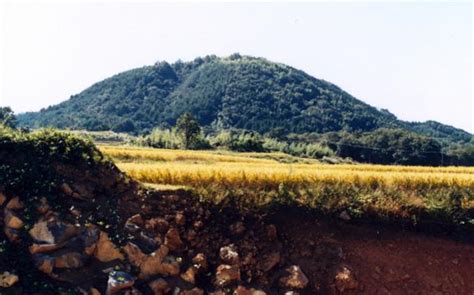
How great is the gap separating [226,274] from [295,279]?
1.84 m

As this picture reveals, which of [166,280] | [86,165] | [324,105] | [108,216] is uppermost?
[324,105]

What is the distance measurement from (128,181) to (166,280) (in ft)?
11.0

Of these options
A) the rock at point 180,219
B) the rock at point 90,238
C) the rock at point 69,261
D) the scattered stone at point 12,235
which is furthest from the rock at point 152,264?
the scattered stone at point 12,235

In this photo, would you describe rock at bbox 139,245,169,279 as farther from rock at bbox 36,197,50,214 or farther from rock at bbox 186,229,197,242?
rock at bbox 36,197,50,214

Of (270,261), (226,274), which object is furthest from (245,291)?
(270,261)

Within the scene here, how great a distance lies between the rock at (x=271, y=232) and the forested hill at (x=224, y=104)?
106732mm

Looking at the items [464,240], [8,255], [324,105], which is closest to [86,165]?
[8,255]

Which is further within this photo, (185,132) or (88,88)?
(88,88)

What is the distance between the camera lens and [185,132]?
69938 mm

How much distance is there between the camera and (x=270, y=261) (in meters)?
14.2

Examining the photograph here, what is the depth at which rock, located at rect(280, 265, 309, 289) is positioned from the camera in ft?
45.2

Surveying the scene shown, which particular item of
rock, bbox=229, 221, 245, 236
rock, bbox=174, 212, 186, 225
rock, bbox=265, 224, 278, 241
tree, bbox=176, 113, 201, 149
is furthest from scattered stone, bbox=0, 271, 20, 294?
tree, bbox=176, 113, 201, 149

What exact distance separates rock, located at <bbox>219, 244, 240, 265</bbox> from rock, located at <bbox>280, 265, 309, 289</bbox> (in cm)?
132

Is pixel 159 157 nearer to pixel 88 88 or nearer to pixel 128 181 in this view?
pixel 128 181
